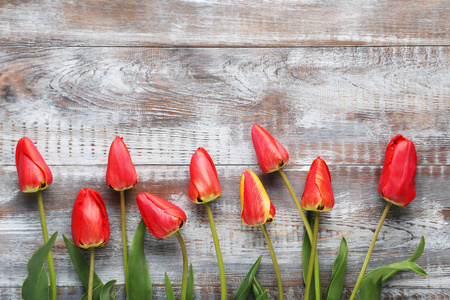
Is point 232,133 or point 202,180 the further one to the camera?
point 232,133

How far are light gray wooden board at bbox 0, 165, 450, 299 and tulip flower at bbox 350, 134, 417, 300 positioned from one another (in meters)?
0.07

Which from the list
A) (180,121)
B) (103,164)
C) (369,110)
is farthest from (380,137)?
(103,164)

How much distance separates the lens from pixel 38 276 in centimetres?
Answer: 67

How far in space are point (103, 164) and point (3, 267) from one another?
312 mm

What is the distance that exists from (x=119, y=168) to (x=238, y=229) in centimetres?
29

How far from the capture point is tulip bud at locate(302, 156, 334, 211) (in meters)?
0.67

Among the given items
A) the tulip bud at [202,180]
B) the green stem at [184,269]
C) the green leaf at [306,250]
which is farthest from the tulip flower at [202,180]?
the green leaf at [306,250]

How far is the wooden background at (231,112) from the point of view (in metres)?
0.78

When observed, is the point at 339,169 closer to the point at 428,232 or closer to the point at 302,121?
the point at 302,121

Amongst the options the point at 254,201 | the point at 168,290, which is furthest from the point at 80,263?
the point at 254,201

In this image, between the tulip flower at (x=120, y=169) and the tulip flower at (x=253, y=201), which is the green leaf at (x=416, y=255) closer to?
the tulip flower at (x=253, y=201)

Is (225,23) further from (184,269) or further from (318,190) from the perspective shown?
(184,269)

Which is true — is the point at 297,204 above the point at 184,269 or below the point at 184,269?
above

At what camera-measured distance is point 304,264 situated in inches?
30.5
